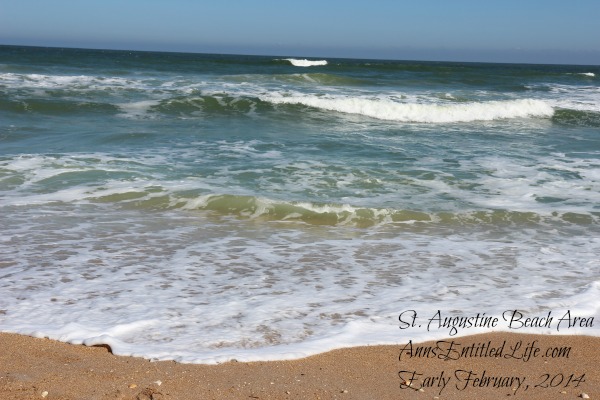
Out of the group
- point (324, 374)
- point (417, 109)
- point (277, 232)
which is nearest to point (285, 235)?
point (277, 232)

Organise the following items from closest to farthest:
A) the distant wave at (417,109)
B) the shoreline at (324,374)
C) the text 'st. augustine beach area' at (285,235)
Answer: the shoreline at (324,374)
the text 'st. augustine beach area' at (285,235)
the distant wave at (417,109)

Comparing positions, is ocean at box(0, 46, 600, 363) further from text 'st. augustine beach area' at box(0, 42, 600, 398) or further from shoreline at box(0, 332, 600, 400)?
shoreline at box(0, 332, 600, 400)

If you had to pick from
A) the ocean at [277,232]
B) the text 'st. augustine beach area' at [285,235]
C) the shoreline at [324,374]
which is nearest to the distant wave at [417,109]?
the ocean at [277,232]

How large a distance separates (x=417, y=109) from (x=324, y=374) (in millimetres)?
14089

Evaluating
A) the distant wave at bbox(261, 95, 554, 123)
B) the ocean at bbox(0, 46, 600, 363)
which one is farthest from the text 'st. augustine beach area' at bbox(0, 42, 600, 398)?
the distant wave at bbox(261, 95, 554, 123)

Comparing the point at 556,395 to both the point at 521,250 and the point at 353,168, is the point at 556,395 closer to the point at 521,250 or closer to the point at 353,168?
the point at 521,250

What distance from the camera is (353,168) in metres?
8.89

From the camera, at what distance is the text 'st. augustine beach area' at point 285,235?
3801 millimetres

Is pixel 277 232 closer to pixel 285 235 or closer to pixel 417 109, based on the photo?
pixel 285 235

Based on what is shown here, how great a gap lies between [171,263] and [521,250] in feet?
9.41

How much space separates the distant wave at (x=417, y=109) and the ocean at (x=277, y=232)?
249 cm

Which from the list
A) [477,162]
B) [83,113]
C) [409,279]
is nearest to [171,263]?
[409,279]

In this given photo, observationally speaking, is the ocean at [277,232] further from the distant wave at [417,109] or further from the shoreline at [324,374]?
the distant wave at [417,109]

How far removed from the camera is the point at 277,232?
5.96 metres
